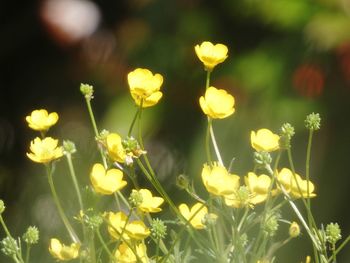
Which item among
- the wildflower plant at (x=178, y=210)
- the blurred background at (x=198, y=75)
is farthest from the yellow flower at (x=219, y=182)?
the blurred background at (x=198, y=75)

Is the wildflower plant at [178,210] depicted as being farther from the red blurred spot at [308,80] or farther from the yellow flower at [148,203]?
the red blurred spot at [308,80]

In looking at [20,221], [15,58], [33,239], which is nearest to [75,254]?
[33,239]

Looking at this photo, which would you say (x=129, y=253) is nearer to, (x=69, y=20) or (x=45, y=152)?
(x=45, y=152)

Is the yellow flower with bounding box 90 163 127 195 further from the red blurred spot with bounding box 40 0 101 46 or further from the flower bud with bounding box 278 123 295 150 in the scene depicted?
the red blurred spot with bounding box 40 0 101 46

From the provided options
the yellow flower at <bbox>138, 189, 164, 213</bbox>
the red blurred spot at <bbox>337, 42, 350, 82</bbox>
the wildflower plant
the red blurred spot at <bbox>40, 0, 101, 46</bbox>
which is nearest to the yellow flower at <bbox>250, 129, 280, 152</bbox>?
the wildflower plant

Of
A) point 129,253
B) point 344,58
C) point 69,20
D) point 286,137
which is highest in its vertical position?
point 286,137

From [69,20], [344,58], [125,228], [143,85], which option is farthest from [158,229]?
[69,20]
